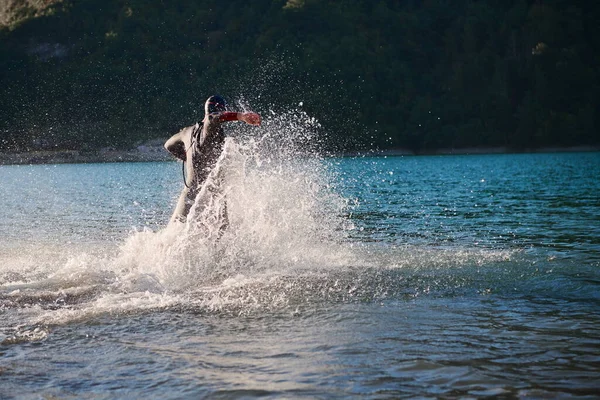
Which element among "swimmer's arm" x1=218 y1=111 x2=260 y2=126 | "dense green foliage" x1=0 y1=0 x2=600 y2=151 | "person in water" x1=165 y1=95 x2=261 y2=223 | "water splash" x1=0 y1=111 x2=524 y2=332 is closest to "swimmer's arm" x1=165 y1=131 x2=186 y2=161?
"person in water" x1=165 y1=95 x2=261 y2=223

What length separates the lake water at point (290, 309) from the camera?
6.70 metres

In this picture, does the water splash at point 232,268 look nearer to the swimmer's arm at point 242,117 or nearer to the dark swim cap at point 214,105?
the dark swim cap at point 214,105

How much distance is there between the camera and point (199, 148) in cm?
1250

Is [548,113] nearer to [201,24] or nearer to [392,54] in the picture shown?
[392,54]

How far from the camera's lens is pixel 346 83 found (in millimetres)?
140375

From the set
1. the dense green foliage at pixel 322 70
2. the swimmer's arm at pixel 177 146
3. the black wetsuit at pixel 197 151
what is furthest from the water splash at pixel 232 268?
the dense green foliage at pixel 322 70

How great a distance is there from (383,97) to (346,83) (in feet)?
30.1

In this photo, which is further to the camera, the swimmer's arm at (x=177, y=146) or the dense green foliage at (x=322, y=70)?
the dense green foliage at (x=322, y=70)

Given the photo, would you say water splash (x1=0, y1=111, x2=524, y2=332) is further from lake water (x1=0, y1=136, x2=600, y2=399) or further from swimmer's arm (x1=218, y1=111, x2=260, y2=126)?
swimmer's arm (x1=218, y1=111, x2=260, y2=126)

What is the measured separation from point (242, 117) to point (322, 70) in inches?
5136

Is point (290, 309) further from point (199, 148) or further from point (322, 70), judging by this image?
point (322, 70)

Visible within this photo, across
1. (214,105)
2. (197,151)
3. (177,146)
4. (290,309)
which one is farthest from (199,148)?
(290,309)

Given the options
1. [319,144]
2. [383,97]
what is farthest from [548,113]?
[319,144]

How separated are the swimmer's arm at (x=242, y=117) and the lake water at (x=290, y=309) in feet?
2.84
